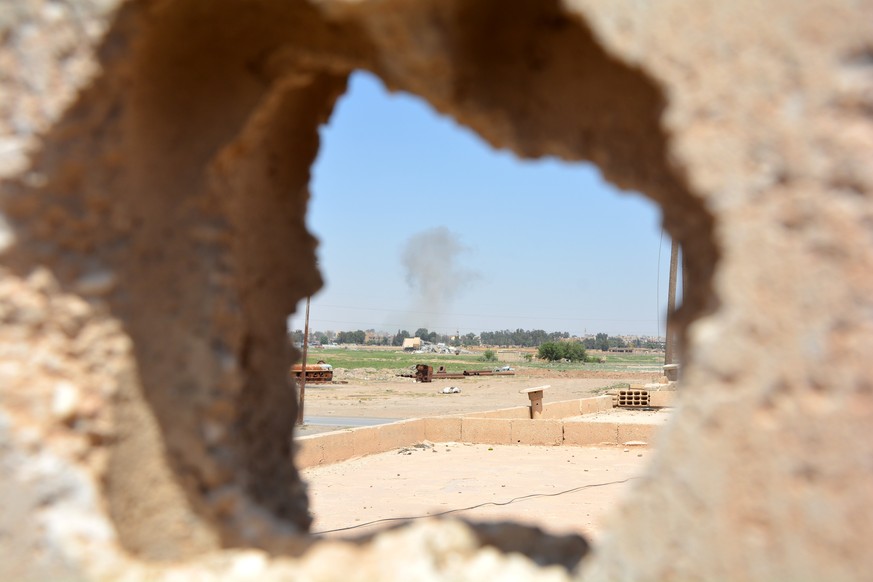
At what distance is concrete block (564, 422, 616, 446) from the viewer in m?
14.0

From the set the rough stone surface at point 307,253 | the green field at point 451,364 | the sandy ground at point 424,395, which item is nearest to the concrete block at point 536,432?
the sandy ground at point 424,395

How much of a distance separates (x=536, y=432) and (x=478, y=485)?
4081 millimetres

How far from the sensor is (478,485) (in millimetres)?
10469

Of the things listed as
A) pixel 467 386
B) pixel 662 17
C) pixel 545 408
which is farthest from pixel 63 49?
pixel 467 386

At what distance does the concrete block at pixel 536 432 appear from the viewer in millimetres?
14297

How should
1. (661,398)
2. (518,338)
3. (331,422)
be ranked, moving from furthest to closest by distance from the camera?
(518,338) < (661,398) < (331,422)

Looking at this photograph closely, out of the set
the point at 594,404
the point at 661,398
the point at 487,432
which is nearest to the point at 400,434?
the point at 487,432

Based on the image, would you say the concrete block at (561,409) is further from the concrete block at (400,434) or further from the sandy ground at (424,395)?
the concrete block at (400,434)

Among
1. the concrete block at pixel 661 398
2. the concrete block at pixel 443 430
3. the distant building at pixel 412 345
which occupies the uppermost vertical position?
the distant building at pixel 412 345

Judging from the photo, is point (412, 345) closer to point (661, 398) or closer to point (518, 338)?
point (518, 338)

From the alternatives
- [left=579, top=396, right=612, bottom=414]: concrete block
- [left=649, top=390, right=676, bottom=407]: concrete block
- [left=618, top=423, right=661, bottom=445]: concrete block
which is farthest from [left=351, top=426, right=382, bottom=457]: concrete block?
[left=649, top=390, right=676, bottom=407]: concrete block

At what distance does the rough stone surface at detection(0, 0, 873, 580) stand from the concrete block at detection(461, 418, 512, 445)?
10644mm

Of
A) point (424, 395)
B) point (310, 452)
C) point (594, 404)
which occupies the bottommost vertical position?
point (424, 395)

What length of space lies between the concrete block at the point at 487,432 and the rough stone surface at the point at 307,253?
34.9 feet
